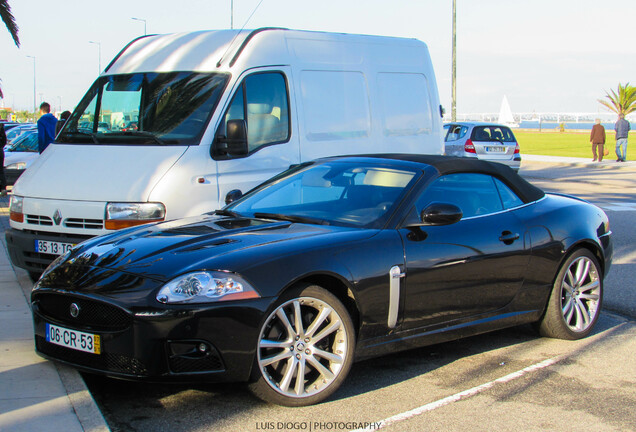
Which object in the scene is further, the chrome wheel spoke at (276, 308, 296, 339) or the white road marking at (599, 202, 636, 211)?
the white road marking at (599, 202, 636, 211)

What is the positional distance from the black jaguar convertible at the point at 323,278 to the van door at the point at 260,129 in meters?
1.69

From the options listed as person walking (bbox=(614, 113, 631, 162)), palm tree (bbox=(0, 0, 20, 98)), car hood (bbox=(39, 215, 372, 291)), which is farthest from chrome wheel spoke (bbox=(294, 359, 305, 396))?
person walking (bbox=(614, 113, 631, 162))

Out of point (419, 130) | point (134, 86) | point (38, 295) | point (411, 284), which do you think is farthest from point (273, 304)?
point (419, 130)

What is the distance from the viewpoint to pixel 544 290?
5863mm

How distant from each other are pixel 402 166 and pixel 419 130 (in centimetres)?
459

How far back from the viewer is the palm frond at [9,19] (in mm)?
9453

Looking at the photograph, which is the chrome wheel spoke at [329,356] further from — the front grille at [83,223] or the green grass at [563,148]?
the green grass at [563,148]

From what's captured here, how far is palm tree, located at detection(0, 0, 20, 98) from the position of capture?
9.45 metres

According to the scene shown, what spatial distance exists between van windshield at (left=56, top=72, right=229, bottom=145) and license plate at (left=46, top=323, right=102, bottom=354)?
326 cm

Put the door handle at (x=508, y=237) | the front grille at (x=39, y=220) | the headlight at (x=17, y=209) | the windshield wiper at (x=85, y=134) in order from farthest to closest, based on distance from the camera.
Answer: the windshield wiper at (x=85, y=134)
the headlight at (x=17, y=209)
the front grille at (x=39, y=220)
the door handle at (x=508, y=237)

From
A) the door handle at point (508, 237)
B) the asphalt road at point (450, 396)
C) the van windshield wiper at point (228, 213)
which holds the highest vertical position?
the van windshield wiper at point (228, 213)

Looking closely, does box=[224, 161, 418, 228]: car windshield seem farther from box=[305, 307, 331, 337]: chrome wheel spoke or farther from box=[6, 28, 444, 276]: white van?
box=[6, 28, 444, 276]: white van

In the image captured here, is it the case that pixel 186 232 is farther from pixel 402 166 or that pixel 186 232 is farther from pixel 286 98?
pixel 286 98

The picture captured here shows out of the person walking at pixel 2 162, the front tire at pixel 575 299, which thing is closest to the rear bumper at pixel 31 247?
the front tire at pixel 575 299
